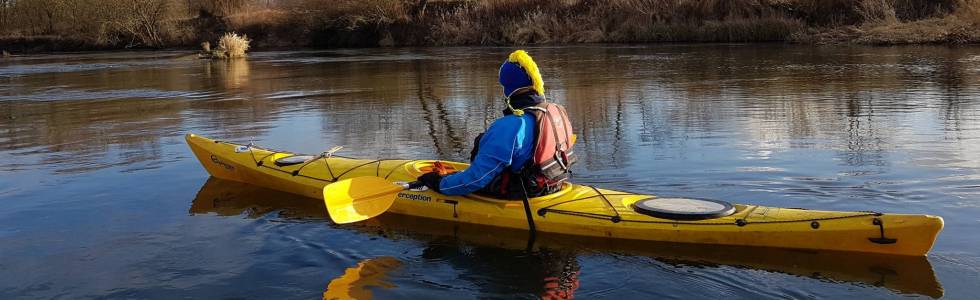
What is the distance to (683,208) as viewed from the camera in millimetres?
5027

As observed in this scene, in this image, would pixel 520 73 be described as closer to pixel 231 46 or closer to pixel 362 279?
pixel 362 279

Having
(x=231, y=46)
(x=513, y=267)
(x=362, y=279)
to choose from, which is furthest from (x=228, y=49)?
(x=513, y=267)

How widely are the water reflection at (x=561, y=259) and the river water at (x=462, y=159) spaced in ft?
0.05

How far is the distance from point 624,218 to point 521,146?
758 mm

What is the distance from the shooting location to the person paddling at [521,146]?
5.08 meters

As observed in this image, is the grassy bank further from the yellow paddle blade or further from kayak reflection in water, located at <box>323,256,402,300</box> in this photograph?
kayak reflection in water, located at <box>323,256,402,300</box>

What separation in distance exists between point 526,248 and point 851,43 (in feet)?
72.4

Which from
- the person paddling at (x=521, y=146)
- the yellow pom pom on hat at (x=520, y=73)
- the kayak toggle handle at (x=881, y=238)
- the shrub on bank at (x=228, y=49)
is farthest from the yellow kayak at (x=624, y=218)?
the shrub on bank at (x=228, y=49)

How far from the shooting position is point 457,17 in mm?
37500

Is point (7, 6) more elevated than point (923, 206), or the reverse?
point (7, 6)

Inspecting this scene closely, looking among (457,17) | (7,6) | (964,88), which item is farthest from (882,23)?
(7,6)

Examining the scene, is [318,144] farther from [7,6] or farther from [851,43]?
[7,6]

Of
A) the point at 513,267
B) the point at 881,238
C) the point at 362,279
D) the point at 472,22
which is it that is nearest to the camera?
the point at 881,238

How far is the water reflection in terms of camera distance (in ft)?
14.8
